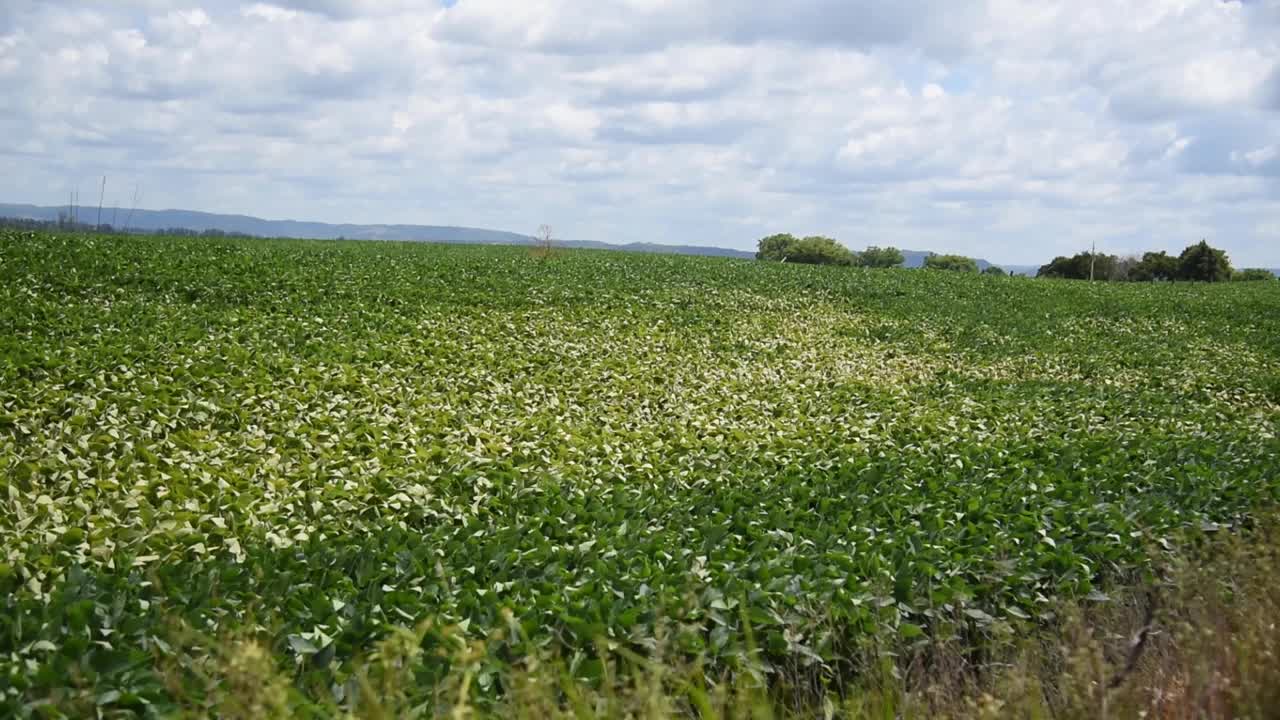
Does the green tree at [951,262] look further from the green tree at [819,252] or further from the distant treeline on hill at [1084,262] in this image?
the green tree at [819,252]

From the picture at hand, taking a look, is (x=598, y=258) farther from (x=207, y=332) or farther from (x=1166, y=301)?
(x=207, y=332)

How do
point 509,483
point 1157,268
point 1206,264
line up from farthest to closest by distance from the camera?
1. point 1157,268
2. point 1206,264
3. point 509,483

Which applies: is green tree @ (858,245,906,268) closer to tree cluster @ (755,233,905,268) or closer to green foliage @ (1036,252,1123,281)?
tree cluster @ (755,233,905,268)

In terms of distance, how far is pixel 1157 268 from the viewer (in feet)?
246

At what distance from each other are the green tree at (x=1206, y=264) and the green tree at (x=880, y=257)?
29.5m

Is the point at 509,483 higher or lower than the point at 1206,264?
lower

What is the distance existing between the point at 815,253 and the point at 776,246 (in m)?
11.7

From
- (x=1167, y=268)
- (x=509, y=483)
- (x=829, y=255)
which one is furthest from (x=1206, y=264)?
(x=509, y=483)

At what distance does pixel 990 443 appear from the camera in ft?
41.5

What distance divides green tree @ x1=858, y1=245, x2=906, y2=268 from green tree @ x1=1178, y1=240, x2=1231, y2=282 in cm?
2951

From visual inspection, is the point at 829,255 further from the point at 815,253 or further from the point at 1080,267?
the point at 1080,267

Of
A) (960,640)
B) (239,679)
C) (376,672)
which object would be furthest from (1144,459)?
(239,679)

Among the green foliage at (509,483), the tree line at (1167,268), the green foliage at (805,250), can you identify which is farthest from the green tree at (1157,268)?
the green foliage at (509,483)

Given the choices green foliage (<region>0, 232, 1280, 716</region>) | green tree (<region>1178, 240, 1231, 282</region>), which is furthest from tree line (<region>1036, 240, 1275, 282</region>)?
green foliage (<region>0, 232, 1280, 716</region>)
